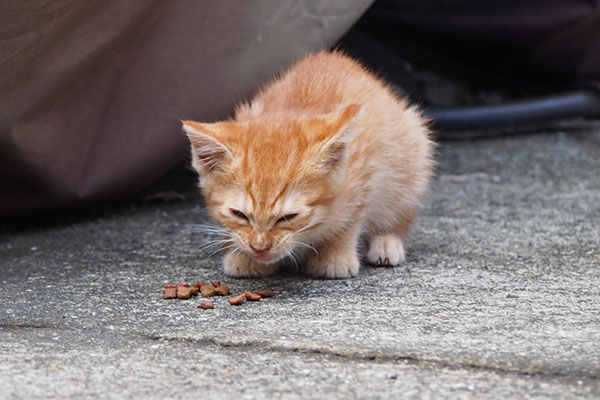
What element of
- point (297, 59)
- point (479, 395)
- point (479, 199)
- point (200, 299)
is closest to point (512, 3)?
point (479, 199)

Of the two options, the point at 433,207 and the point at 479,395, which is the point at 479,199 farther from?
the point at 479,395

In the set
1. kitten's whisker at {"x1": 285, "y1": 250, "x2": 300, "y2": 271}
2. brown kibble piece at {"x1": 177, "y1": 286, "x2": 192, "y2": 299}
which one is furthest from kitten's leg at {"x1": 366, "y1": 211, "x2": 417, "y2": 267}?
brown kibble piece at {"x1": 177, "y1": 286, "x2": 192, "y2": 299}

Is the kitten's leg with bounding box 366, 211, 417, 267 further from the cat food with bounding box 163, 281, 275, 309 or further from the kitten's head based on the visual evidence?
the cat food with bounding box 163, 281, 275, 309

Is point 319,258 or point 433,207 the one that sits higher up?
point 433,207

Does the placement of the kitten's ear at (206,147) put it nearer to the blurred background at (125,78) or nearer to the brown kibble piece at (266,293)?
the brown kibble piece at (266,293)

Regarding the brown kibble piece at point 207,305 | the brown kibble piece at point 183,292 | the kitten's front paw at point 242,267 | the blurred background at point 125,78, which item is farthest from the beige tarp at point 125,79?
the brown kibble piece at point 207,305

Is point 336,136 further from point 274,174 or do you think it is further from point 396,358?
point 396,358

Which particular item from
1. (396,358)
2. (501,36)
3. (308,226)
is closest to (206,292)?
(308,226)
